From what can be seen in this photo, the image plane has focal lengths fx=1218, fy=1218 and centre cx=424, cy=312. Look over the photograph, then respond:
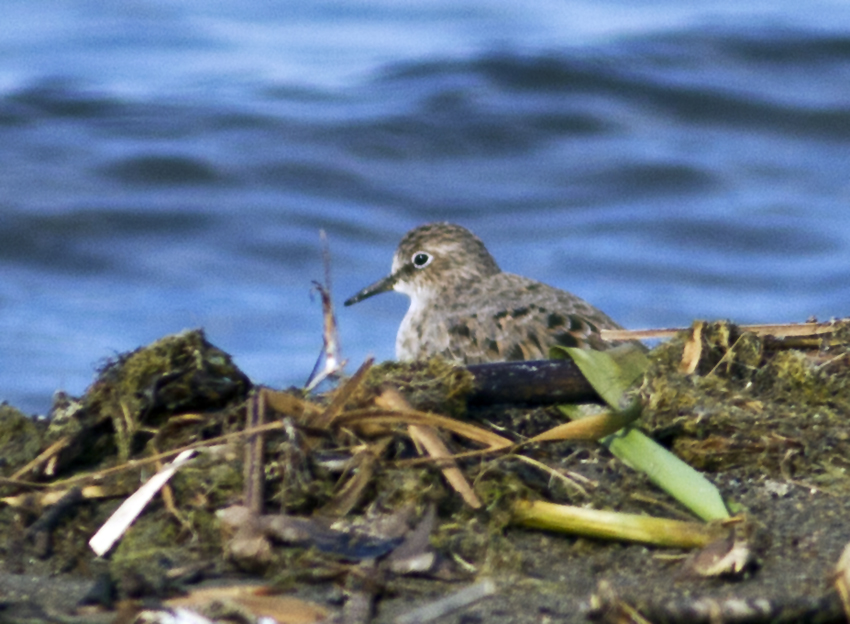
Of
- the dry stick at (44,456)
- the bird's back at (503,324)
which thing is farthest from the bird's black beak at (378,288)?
the dry stick at (44,456)

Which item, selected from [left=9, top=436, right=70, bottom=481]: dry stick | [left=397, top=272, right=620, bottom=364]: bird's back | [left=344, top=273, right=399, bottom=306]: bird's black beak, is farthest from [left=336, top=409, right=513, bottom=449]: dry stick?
[left=344, top=273, right=399, bottom=306]: bird's black beak

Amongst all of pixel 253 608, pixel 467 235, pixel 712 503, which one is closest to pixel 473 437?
pixel 712 503

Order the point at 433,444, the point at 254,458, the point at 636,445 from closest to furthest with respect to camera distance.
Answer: the point at 254,458
the point at 433,444
the point at 636,445

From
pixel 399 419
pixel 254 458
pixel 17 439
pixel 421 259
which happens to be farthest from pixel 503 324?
pixel 254 458

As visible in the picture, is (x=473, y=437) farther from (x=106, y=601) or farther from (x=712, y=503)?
(x=106, y=601)

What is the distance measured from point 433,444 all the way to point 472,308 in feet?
10.2

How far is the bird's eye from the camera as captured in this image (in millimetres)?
7211

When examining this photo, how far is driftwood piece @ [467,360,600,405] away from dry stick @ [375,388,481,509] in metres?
0.32

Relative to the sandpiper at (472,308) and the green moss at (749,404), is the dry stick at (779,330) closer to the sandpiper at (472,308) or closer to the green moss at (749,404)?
the green moss at (749,404)

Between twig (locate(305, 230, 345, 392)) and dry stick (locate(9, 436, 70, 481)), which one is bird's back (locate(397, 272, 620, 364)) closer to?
twig (locate(305, 230, 345, 392))

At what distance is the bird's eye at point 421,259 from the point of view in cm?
721

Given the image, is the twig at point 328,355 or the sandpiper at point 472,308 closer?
the twig at point 328,355

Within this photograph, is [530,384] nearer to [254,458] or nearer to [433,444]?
[433,444]

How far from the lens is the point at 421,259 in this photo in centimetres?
725
